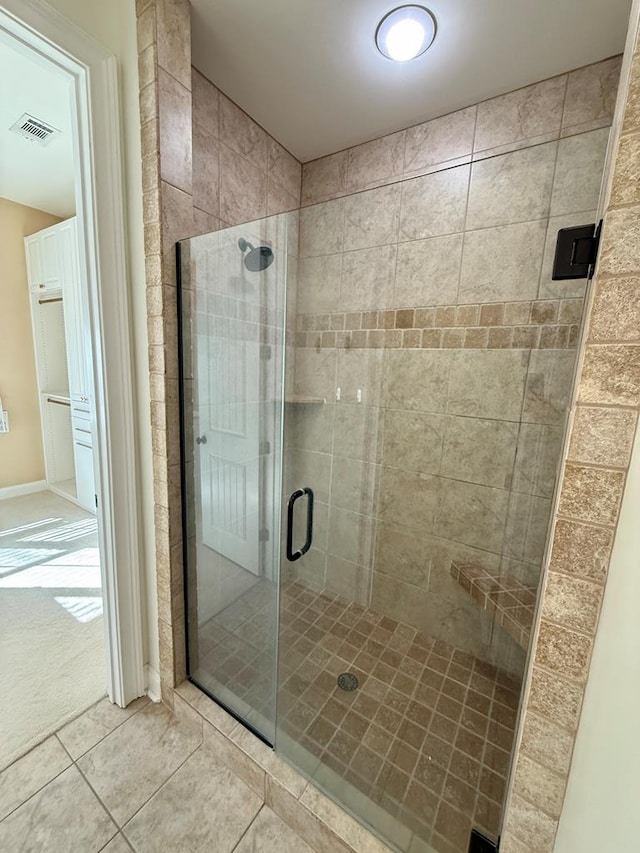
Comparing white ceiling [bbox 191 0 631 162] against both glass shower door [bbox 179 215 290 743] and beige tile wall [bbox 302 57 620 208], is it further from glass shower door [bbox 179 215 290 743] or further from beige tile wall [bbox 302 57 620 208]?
glass shower door [bbox 179 215 290 743]

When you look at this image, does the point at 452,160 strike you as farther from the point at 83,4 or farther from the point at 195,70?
the point at 83,4

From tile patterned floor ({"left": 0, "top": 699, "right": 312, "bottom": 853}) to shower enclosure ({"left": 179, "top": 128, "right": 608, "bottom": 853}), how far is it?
0.62ft

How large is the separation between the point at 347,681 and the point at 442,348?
1.65 meters

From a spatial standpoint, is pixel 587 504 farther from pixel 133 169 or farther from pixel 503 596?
pixel 133 169

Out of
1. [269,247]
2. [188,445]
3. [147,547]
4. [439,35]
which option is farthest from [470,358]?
[147,547]

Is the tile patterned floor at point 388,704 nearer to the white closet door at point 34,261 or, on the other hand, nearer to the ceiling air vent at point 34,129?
the ceiling air vent at point 34,129

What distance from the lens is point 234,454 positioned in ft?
5.44

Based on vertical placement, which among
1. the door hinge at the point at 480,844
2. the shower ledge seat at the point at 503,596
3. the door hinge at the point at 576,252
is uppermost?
the door hinge at the point at 576,252

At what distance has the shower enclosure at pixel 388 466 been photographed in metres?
1.28

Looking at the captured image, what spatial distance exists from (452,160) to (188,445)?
71.1 inches

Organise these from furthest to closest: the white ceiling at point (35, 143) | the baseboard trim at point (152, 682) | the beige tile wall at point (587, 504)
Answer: the white ceiling at point (35, 143) → the baseboard trim at point (152, 682) → the beige tile wall at point (587, 504)

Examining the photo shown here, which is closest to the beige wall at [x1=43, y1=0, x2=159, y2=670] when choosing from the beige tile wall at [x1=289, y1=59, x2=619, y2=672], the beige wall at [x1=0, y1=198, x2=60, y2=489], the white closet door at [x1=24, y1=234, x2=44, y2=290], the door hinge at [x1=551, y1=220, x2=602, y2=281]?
the beige tile wall at [x1=289, y1=59, x2=619, y2=672]

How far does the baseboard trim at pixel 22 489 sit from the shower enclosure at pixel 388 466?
125 inches

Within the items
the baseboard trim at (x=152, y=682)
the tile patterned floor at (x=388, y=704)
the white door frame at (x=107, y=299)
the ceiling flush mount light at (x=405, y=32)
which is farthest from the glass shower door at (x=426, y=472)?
the white door frame at (x=107, y=299)
